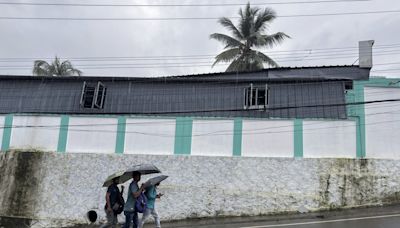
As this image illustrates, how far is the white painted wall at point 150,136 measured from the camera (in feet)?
51.4

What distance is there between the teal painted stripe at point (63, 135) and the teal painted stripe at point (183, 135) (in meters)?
4.38

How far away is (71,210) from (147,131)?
4.01 m

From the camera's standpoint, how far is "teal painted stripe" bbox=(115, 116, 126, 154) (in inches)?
620

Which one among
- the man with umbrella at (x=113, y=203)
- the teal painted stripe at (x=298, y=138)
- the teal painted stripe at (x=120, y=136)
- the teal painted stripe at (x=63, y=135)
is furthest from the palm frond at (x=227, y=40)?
the man with umbrella at (x=113, y=203)

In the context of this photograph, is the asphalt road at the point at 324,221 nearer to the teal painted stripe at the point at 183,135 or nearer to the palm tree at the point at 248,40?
the teal painted stripe at the point at 183,135

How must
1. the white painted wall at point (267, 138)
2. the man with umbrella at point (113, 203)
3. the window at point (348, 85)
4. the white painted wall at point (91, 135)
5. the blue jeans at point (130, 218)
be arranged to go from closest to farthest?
1. the blue jeans at point (130, 218)
2. the man with umbrella at point (113, 203)
3. the white painted wall at point (267, 138)
4. the white painted wall at point (91, 135)
5. the window at point (348, 85)

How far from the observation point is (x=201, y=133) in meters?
15.7

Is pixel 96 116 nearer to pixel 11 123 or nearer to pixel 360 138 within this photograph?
pixel 11 123

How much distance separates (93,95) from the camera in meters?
17.0

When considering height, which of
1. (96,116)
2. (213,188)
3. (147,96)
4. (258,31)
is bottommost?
(213,188)

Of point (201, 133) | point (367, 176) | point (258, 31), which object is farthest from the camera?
point (258, 31)

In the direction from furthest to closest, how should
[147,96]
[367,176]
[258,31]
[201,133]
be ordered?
[258,31], [147,96], [201,133], [367,176]

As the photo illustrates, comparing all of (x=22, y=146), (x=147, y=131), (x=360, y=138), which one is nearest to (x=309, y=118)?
(x=360, y=138)

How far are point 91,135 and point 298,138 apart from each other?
26.2ft
